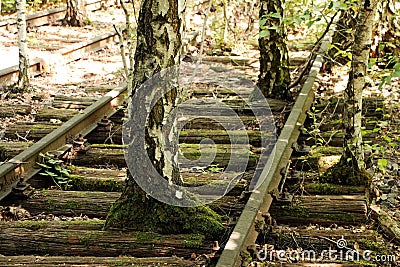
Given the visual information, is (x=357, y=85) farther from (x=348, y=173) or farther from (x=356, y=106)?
(x=348, y=173)

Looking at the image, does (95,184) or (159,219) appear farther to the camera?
(95,184)

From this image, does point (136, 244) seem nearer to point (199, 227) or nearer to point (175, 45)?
point (199, 227)

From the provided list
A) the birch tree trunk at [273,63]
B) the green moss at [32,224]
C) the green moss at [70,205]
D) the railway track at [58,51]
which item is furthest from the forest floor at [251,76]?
the green moss at [32,224]

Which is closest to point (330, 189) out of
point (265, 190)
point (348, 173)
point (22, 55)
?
point (348, 173)

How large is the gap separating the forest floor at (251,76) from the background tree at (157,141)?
1.29 m

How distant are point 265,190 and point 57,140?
7.59 ft

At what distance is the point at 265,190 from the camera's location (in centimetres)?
430

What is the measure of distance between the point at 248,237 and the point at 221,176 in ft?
4.52

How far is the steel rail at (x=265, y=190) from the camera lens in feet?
11.3

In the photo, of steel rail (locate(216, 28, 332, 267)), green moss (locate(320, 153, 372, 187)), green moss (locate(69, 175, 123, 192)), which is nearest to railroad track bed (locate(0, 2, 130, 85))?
steel rail (locate(216, 28, 332, 267))

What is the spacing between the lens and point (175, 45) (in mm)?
3904

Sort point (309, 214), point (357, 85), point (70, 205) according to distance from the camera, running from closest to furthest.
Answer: point (309, 214) < point (70, 205) < point (357, 85)

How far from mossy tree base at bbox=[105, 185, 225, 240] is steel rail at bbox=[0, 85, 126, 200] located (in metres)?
1.16

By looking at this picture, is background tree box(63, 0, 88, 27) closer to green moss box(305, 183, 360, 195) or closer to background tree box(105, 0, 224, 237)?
green moss box(305, 183, 360, 195)
